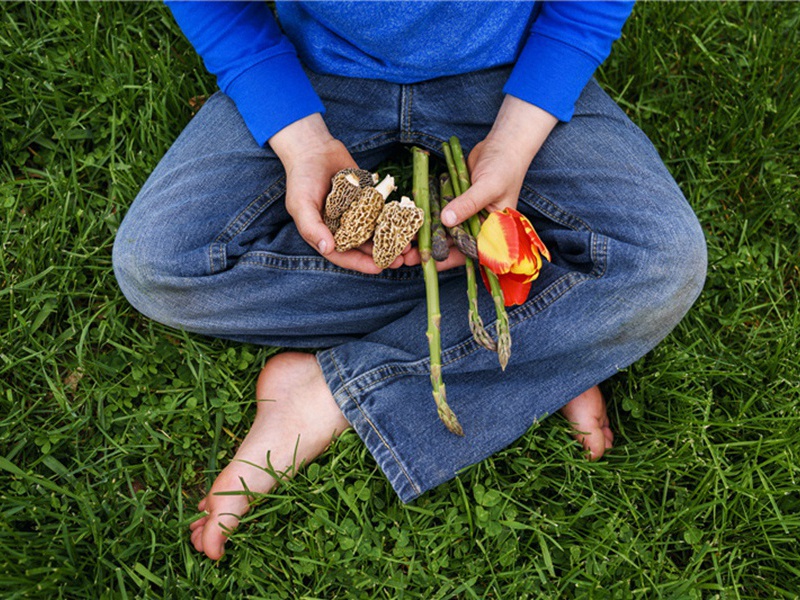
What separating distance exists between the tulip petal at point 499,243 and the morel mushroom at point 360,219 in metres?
0.28

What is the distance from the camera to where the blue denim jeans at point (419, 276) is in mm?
1879

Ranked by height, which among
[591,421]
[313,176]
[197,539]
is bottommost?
[591,421]

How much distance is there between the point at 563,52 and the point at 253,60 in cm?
87

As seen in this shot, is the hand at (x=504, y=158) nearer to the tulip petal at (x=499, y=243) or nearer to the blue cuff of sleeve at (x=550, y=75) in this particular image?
the blue cuff of sleeve at (x=550, y=75)

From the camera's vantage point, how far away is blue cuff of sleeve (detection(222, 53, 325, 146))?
196cm

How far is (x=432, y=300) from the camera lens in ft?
5.50

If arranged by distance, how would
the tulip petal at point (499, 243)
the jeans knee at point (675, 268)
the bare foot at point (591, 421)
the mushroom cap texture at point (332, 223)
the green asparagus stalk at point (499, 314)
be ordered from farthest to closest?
the bare foot at point (591, 421), the jeans knee at point (675, 268), the mushroom cap texture at point (332, 223), the green asparagus stalk at point (499, 314), the tulip petal at point (499, 243)

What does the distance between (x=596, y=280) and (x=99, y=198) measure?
5.20ft

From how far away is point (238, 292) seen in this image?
1.97 metres

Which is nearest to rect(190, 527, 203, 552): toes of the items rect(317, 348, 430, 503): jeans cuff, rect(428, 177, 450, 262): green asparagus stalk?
rect(317, 348, 430, 503): jeans cuff

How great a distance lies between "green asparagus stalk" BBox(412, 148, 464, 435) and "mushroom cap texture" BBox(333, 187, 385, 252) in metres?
0.12

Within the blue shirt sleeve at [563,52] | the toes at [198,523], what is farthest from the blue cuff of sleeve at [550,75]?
the toes at [198,523]

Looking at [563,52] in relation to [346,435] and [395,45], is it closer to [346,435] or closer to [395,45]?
[395,45]

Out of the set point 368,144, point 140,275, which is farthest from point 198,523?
point 368,144
